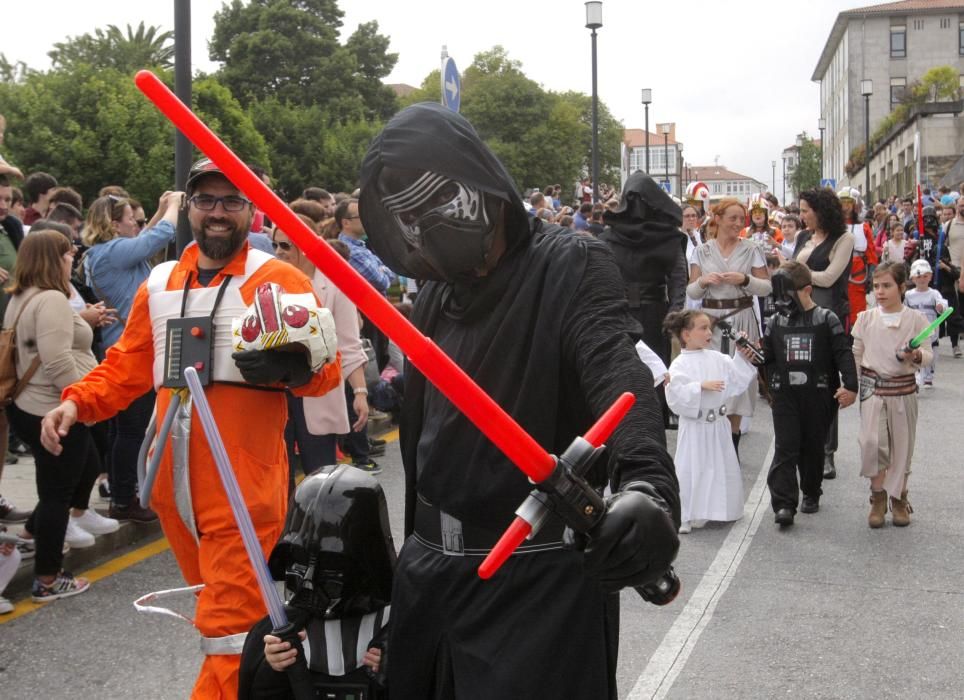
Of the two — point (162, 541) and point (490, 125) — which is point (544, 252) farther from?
point (490, 125)

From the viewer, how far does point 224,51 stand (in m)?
61.1

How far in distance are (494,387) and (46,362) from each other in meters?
4.32

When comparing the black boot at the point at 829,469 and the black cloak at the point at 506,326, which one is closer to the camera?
the black cloak at the point at 506,326

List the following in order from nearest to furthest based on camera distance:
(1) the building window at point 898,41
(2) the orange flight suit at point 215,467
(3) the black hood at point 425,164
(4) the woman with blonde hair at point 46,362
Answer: (3) the black hood at point 425,164, (2) the orange flight suit at point 215,467, (4) the woman with blonde hair at point 46,362, (1) the building window at point 898,41

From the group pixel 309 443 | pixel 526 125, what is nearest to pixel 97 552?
pixel 309 443

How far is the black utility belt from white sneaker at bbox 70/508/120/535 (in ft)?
15.2

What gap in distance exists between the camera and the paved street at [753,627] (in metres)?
4.63

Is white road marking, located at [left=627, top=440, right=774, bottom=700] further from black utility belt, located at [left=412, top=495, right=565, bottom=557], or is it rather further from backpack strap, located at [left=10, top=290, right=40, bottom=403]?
backpack strap, located at [left=10, top=290, right=40, bottom=403]

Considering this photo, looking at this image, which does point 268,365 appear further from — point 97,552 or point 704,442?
point 704,442

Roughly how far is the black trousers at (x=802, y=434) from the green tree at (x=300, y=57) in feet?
167

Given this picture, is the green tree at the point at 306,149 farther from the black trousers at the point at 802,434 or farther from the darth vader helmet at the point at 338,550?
the darth vader helmet at the point at 338,550

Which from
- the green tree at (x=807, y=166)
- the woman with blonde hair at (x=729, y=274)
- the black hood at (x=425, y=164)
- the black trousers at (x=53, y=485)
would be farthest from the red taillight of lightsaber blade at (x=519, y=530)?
the green tree at (x=807, y=166)

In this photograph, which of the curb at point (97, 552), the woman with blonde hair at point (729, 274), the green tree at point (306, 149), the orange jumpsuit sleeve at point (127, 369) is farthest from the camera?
the green tree at point (306, 149)

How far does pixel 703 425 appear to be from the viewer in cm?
729
